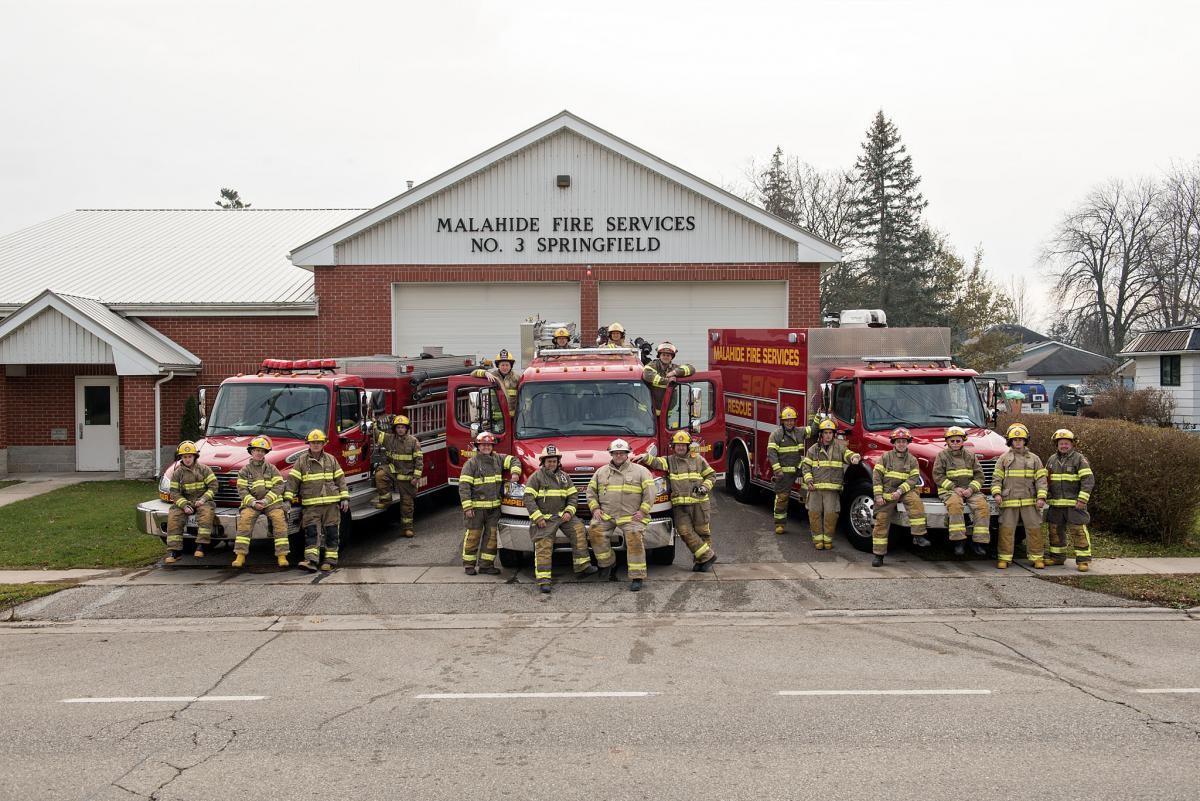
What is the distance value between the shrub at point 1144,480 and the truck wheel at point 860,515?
12.2 feet

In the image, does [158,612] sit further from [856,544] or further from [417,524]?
[856,544]

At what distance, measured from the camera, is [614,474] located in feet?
35.9

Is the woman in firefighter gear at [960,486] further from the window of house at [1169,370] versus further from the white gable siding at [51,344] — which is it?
the window of house at [1169,370]

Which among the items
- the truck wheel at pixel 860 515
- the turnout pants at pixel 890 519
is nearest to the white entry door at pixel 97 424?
the truck wheel at pixel 860 515

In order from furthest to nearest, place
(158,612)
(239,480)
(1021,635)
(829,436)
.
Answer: (829,436)
(239,480)
(158,612)
(1021,635)

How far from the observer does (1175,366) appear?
1351 inches

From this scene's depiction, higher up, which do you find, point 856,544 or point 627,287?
point 627,287

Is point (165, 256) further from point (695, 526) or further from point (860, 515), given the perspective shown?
point (860, 515)

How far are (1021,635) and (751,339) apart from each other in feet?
27.2

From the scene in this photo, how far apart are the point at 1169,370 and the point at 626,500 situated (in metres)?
31.2

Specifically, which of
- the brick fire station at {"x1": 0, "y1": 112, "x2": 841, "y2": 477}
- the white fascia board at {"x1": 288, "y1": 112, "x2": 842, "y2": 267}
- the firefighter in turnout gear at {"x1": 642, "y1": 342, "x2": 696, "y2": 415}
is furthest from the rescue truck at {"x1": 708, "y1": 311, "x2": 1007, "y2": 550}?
the brick fire station at {"x1": 0, "y1": 112, "x2": 841, "y2": 477}

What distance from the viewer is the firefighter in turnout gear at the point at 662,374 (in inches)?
500

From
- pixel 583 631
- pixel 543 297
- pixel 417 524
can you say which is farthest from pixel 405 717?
pixel 543 297

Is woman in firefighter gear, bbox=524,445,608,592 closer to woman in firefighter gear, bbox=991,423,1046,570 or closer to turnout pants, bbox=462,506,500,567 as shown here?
turnout pants, bbox=462,506,500,567
